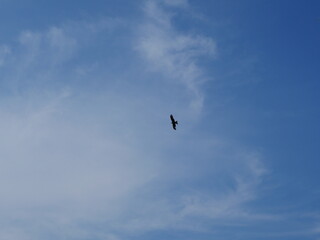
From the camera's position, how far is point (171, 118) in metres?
50.3

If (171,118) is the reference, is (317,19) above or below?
below

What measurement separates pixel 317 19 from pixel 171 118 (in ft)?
80.6

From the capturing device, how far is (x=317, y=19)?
3025cm

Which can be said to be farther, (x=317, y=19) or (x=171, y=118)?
(x=171, y=118)
